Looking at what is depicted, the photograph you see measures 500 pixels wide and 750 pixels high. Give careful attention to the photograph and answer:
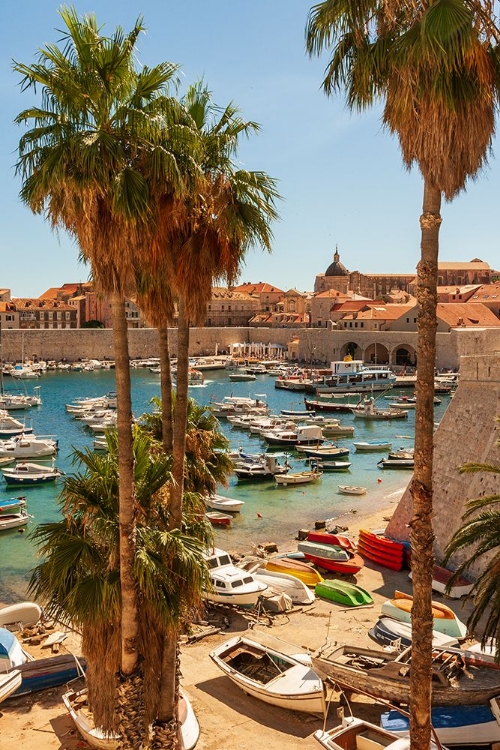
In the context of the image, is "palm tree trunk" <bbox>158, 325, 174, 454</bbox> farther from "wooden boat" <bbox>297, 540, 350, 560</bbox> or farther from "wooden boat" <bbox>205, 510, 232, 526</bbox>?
"wooden boat" <bbox>205, 510, 232, 526</bbox>

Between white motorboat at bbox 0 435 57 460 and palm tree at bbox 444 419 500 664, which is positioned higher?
palm tree at bbox 444 419 500 664

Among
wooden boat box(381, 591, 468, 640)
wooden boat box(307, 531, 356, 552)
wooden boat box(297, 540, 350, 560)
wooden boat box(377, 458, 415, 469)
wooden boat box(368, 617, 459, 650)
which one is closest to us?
wooden boat box(368, 617, 459, 650)

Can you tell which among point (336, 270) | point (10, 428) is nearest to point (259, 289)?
point (336, 270)

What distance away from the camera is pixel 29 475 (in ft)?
115

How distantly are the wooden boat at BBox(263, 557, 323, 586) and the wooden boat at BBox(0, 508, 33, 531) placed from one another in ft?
36.1

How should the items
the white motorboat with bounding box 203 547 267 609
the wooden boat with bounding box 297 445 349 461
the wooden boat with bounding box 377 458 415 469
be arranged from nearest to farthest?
1. the white motorboat with bounding box 203 547 267 609
2. the wooden boat with bounding box 377 458 415 469
3. the wooden boat with bounding box 297 445 349 461

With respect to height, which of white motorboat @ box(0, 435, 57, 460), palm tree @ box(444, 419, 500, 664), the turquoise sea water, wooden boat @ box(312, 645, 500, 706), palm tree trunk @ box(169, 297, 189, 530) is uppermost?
palm tree trunk @ box(169, 297, 189, 530)

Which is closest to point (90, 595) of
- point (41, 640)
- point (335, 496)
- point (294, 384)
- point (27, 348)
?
point (41, 640)

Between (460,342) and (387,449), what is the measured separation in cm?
2285

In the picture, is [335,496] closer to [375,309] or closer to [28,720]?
[28,720]

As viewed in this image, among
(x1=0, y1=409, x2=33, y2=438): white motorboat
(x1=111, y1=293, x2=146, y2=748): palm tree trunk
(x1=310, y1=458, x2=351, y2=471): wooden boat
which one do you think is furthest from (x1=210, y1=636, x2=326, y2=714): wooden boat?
(x1=0, y1=409, x2=33, y2=438): white motorboat

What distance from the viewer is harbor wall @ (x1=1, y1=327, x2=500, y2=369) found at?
91562 mm

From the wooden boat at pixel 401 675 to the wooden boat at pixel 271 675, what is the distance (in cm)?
34

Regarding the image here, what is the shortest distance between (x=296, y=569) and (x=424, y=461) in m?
13.9
